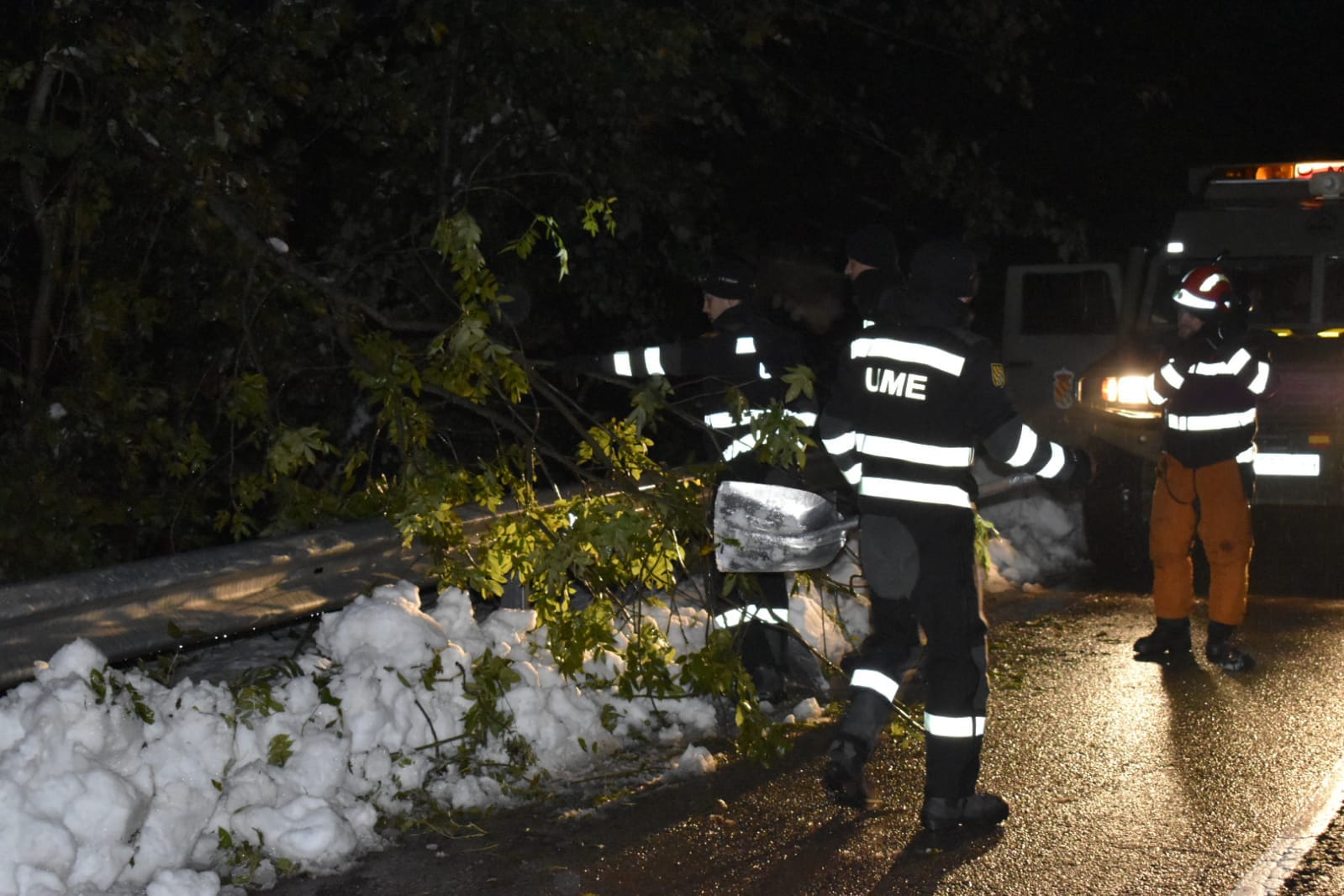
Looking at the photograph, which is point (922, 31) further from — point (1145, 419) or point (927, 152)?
point (1145, 419)

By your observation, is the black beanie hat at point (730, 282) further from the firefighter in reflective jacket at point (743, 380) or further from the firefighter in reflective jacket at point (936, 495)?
the firefighter in reflective jacket at point (936, 495)

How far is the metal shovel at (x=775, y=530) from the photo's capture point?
5.38 m

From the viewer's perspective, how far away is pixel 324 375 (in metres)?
8.75

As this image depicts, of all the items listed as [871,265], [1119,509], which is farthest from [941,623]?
[1119,509]

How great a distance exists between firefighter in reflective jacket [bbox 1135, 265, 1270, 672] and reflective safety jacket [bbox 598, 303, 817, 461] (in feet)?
6.25

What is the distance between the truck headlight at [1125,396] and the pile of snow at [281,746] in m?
4.34

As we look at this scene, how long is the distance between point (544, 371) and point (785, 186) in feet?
13.2

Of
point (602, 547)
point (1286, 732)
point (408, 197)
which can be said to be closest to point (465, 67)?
point (408, 197)

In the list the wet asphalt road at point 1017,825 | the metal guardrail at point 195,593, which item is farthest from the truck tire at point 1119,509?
the metal guardrail at point 195,593

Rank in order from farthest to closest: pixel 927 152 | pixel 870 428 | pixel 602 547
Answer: pixel 927 152 → pixel 602 547 → pixel 870 428

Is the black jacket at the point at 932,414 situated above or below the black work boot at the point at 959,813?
above

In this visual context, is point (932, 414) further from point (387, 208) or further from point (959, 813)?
point (387, 208)

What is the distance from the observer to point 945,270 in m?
4.72

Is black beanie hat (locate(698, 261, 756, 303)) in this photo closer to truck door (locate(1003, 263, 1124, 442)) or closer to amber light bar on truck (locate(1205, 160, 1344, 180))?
amber light bar on truck (locate(1205, 160, 1344, 180))
